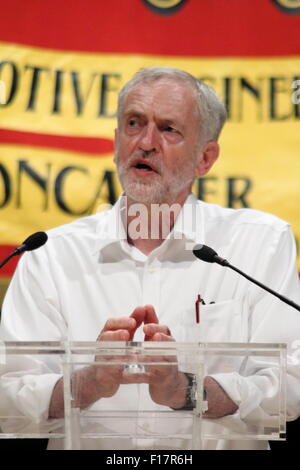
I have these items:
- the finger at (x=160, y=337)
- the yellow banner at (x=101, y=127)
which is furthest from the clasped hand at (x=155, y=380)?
the yellow banner at (x=101, y=127)

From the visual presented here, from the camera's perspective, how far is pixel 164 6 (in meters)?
3.15

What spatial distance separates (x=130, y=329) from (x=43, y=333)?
598 mm

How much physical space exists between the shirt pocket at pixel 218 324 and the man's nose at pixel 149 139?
21.8 inches

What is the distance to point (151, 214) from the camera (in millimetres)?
2668

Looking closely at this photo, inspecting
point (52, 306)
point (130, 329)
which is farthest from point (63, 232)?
point (130, 329)

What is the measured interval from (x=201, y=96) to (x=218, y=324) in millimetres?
816

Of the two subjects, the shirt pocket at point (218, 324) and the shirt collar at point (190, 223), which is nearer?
the shirt pocket at point (218, 324)

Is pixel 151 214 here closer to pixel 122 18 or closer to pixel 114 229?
pixel 114 229

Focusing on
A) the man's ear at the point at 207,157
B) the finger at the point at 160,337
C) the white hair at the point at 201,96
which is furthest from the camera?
the man's ear at the point at 207,157

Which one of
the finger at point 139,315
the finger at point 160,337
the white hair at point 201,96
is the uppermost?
the white hair at point 201,96

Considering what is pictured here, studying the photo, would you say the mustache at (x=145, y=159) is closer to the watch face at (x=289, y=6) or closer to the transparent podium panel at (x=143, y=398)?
the watch face at (x=289, y=6)

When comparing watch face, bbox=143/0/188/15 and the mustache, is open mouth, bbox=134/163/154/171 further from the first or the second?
watch face, bbox=143/0/188/15

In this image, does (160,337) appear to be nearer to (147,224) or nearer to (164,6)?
(147,224)

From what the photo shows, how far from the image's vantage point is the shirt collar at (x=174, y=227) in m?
2.66
